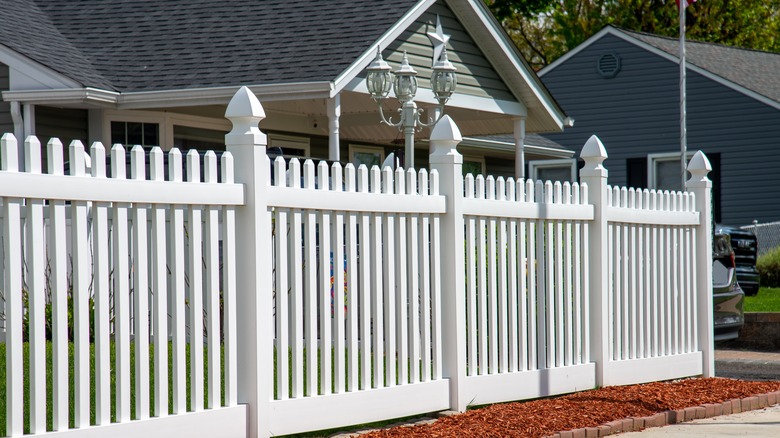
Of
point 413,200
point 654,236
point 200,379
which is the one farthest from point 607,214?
point 200,379

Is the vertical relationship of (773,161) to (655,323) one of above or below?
above

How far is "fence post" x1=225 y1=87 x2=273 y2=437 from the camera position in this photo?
17.6 ft

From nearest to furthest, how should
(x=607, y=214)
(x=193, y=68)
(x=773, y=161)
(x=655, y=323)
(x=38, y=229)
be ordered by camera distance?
(x=38, y=229) < (x=607, y=214) < (x=655, y=323) < (x=193, y=68) < (x=773, y=161)

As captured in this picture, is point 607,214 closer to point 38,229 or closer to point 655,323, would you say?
point 655,323

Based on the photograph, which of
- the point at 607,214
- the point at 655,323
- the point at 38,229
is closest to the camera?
the point at 38,229

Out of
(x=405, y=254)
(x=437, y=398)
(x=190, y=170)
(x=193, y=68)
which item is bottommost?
(x=437, y=398)

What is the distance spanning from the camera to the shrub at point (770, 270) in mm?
20516

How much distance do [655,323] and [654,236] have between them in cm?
66

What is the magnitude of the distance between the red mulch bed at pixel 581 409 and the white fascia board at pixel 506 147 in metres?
11.9

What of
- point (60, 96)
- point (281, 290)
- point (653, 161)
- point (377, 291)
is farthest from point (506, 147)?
point (281, 290)

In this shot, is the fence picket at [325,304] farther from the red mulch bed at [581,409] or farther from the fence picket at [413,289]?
the fence picket at [413,289]

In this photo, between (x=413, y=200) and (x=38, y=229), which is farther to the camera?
(x=413, y=200)

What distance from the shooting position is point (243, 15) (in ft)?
49.2

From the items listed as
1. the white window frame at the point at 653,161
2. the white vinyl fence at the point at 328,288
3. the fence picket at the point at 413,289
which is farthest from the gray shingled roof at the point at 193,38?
the white window frame at the point at 653,161
